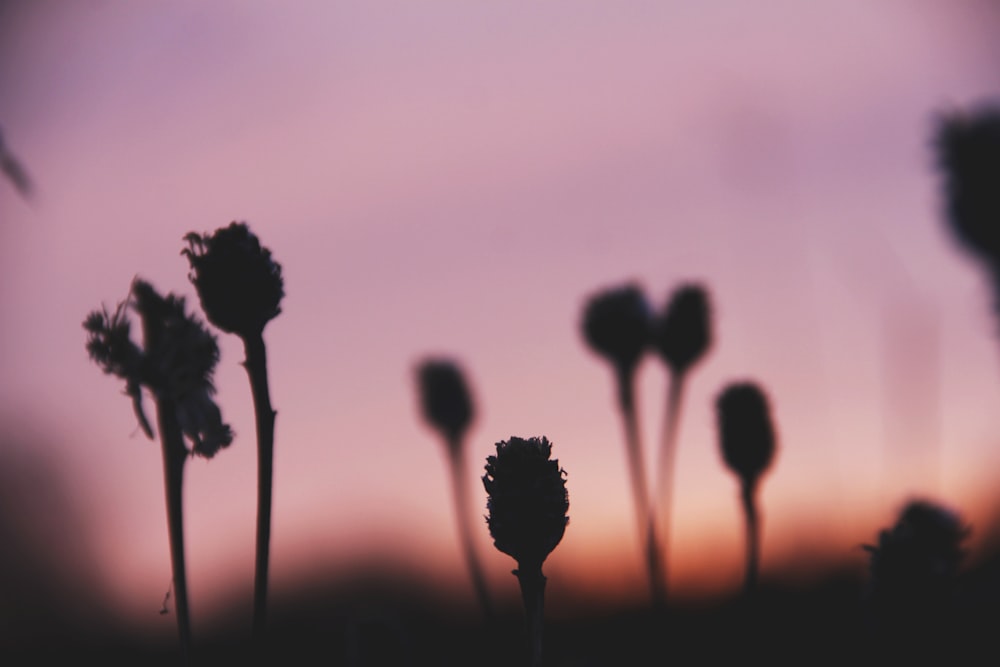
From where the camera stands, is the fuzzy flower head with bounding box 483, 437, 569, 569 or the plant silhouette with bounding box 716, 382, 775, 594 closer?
the fuzzy flower head with bounding box 483, 437, 569, 569

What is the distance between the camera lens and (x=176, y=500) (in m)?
1.33

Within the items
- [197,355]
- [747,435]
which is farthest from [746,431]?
[197,355]

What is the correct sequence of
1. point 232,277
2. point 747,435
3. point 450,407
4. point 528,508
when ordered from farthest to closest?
point 450,407 < point 747,435 < point 528,508 < point 232,277

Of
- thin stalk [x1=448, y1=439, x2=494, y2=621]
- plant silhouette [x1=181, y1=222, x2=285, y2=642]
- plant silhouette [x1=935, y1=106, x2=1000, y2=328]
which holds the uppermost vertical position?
plant silhouette [x1=935, y1=106, x2=1000, y2=328]

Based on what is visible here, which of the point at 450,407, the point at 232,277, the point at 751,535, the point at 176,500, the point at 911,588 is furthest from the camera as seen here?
the point at 450,407

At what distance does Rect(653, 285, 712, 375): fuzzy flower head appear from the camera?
323 cm

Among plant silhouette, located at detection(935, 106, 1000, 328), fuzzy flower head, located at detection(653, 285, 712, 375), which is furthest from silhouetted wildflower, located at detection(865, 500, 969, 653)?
fuzzy flower head, located at detection(653, 285, 712, 375)

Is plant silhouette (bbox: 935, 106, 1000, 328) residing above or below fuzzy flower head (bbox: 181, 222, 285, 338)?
above

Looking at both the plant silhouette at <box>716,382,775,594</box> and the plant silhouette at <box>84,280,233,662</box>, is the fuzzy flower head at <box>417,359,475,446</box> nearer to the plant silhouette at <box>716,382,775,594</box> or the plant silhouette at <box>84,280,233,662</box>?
the plant silhouette at <box>716,382,775,594</box>

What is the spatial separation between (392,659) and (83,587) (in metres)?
11.5

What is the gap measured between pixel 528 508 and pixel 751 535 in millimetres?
980

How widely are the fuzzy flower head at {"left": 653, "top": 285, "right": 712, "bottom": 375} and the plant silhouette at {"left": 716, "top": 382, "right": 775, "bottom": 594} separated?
439mm

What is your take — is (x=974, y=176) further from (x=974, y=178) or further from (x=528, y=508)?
(x=528, y=508)

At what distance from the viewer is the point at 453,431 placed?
154 inches
